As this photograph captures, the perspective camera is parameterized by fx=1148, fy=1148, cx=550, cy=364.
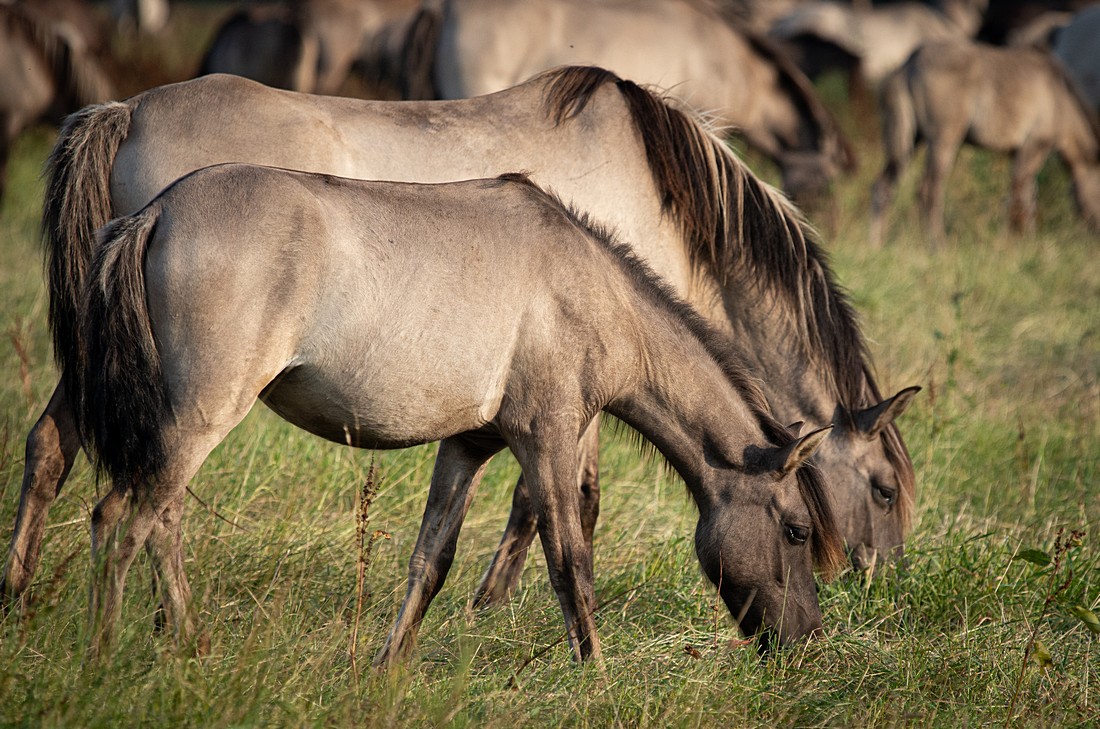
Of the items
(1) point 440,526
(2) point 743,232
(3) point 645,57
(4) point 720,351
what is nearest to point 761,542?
(4) point 720,351

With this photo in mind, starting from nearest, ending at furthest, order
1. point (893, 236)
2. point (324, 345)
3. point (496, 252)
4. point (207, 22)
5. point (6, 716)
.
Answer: point (6, 716), point (324, 345), point (496, 252), point (893, 236), point (207, 22)

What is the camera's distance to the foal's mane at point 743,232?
14.4ft

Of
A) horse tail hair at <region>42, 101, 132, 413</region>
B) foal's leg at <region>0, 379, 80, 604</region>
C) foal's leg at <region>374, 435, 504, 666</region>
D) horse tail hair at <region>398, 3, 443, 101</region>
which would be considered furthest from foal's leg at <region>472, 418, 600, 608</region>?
horse tail hair at <region>398, 3, 443, 101</region>

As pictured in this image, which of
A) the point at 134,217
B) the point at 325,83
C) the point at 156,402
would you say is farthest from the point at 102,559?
the point at 325,83

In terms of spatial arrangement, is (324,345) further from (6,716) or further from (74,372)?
(6,716)

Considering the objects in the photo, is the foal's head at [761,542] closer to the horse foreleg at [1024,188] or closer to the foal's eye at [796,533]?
the foal's eye at [796,533]

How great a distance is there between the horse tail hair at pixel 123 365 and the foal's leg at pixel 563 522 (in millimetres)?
1016

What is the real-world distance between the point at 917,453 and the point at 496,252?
3040 mm

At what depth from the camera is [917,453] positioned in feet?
18.1

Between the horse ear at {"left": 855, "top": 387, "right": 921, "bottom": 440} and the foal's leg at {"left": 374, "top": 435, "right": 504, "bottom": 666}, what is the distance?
1.58m

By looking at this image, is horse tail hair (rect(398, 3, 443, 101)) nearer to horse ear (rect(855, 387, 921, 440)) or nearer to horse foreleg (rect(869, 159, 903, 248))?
horse ear (rect(855, 387, 921, 440))

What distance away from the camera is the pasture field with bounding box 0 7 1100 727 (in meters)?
2.82

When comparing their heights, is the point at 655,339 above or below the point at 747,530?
above

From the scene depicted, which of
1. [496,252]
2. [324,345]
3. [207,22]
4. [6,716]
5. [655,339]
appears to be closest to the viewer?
[6,716]
